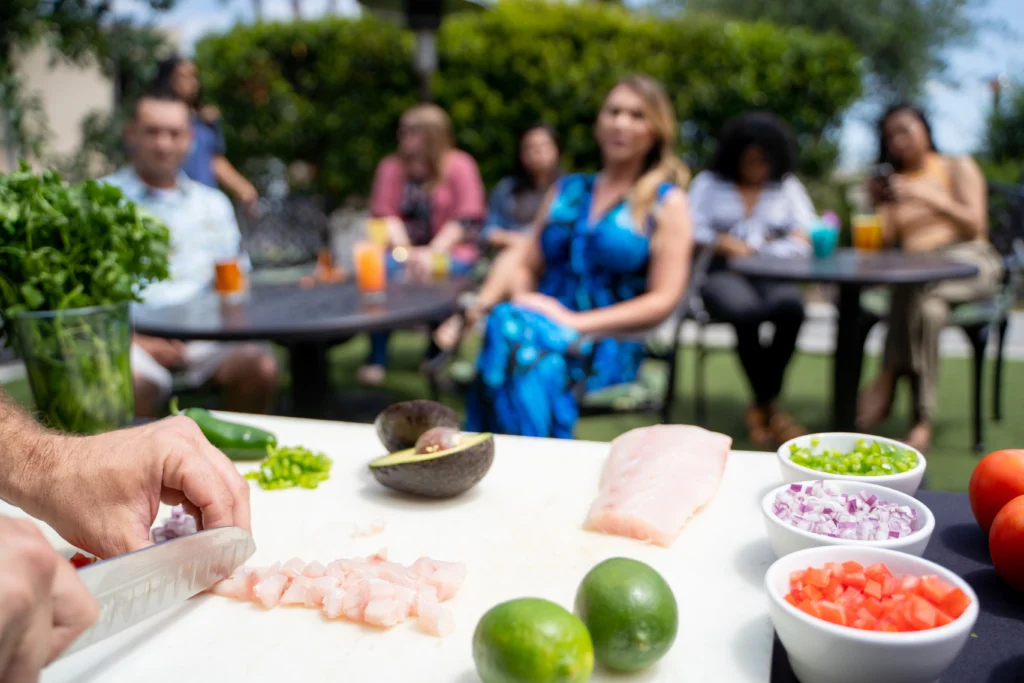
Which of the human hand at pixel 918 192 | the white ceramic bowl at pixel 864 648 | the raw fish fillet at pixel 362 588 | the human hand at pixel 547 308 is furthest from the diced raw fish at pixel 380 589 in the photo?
the human hand at pixel 918 192

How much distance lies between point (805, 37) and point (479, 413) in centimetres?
796

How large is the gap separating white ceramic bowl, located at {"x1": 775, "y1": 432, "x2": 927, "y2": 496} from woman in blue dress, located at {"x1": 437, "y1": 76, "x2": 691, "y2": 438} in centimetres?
163

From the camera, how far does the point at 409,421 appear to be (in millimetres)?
1521

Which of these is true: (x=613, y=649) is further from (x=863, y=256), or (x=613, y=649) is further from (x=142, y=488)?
(x=863, y=256)

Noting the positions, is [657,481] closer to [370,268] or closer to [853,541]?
[853,541]

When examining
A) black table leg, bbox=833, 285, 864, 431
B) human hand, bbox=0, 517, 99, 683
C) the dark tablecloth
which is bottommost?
black table leg, bbox=833, 285, 864, 431

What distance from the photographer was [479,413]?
3094mm

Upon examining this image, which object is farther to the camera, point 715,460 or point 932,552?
point 715,460

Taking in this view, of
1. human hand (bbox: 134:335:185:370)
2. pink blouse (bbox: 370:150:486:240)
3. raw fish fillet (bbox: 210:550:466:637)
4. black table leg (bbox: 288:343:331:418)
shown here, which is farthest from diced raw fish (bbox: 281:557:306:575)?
pink blouse (bbox: 370:150:486:240)

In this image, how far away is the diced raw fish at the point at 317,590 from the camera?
1066 millimetres

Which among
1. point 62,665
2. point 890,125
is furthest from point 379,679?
point 890,125

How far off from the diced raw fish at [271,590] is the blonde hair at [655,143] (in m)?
2.60

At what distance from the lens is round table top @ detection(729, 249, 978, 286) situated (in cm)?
364

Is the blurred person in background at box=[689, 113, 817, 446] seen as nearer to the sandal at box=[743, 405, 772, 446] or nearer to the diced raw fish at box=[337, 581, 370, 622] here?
the sandal at box=[743, 405, 772, 446]
